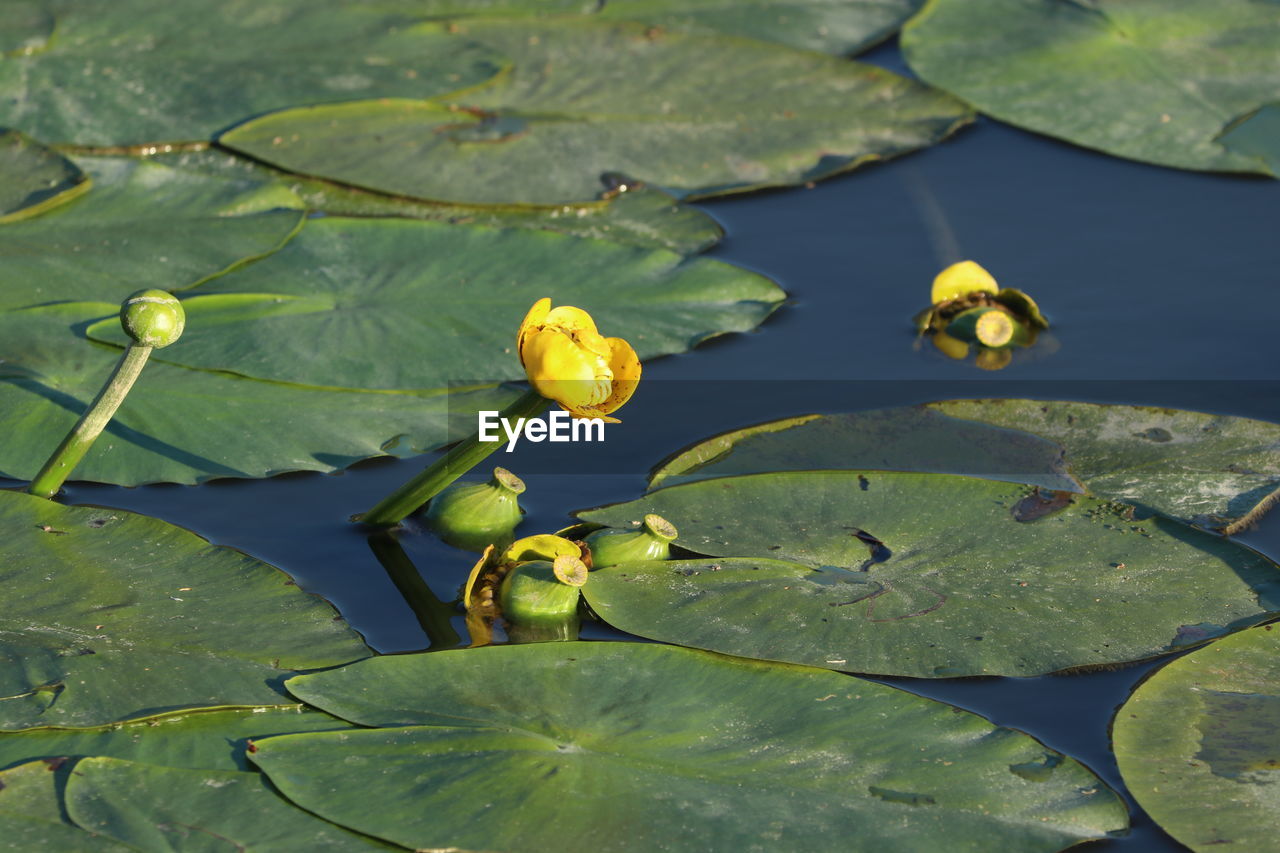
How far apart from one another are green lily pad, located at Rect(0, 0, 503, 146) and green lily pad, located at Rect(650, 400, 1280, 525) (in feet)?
5.79

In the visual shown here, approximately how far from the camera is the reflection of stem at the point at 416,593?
2328 millimetres

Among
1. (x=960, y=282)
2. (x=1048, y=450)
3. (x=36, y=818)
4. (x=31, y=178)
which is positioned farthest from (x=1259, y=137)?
(x=36, y=818)

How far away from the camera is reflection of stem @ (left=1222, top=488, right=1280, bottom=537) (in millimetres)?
2521

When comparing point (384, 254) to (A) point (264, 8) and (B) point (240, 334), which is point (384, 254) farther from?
(A) point (264, 8)

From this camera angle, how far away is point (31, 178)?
11.1 ft

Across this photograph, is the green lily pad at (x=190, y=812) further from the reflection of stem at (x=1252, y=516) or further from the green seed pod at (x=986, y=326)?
the green seed pod at (x=986, y=326)

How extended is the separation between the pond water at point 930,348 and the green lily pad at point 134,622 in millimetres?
189

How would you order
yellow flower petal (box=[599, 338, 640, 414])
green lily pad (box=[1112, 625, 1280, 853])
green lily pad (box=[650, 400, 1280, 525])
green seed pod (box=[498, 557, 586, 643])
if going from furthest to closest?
green lily pad (box=[650, 400, 1280, 525]) → green seed pod (box=[498, 557, 586, 643]) → yellow flower petal (box=[599, 338, 640, 414]) → green lily pad (box=[1112, 625, 1280, 853])

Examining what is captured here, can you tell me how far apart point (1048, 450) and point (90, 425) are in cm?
179

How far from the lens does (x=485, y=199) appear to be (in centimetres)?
365

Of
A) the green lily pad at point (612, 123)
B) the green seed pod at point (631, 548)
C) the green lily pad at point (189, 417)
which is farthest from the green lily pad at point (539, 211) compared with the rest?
the green seed pod at point (631, 548)

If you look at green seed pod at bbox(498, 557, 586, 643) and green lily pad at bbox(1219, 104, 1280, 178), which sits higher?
green lily pad at bbox(1219, 104, 1280, 178)

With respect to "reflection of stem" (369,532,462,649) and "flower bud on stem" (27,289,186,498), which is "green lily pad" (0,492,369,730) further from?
"reflection of stem" (369,532,462,649)

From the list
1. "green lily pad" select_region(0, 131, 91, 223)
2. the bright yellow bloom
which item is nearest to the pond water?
the bright yellow bloom
